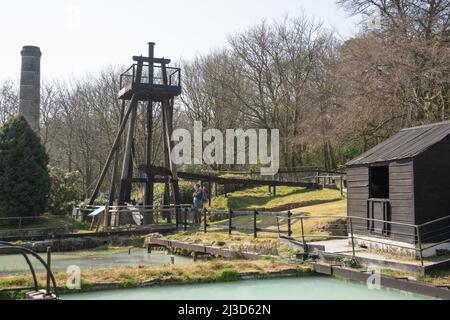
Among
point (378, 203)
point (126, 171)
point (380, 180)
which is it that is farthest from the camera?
point (126, 171)

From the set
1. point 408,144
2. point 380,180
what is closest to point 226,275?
point 408,144

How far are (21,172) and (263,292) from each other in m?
17.9

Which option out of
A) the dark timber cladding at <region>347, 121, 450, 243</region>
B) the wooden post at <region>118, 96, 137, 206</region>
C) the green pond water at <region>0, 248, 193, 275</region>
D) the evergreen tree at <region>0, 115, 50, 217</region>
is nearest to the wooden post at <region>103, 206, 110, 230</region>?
the wooden post at <region>118, 96, 137, 206</region>

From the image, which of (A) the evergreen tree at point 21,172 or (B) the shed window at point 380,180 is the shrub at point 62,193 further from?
(B) the shed window at point 380,180

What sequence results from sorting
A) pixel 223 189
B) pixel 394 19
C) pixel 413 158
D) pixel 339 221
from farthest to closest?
pixel 223 189 < pixel 394 19 < pixel 339 221 < pixel 413 158

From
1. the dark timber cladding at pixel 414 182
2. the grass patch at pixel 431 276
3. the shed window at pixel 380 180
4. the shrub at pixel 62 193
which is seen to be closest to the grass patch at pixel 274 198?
the shrub at pixel 62 193

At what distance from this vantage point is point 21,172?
2483cm

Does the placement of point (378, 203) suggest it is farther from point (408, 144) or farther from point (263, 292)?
point (263, 292)

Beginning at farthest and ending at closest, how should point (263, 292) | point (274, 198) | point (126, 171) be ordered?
point (274, 198), point (126, 171), point (263, 292)

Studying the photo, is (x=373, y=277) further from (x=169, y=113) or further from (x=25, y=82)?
(x=25, y=82)

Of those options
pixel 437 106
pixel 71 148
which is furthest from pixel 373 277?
pixel 71 148
